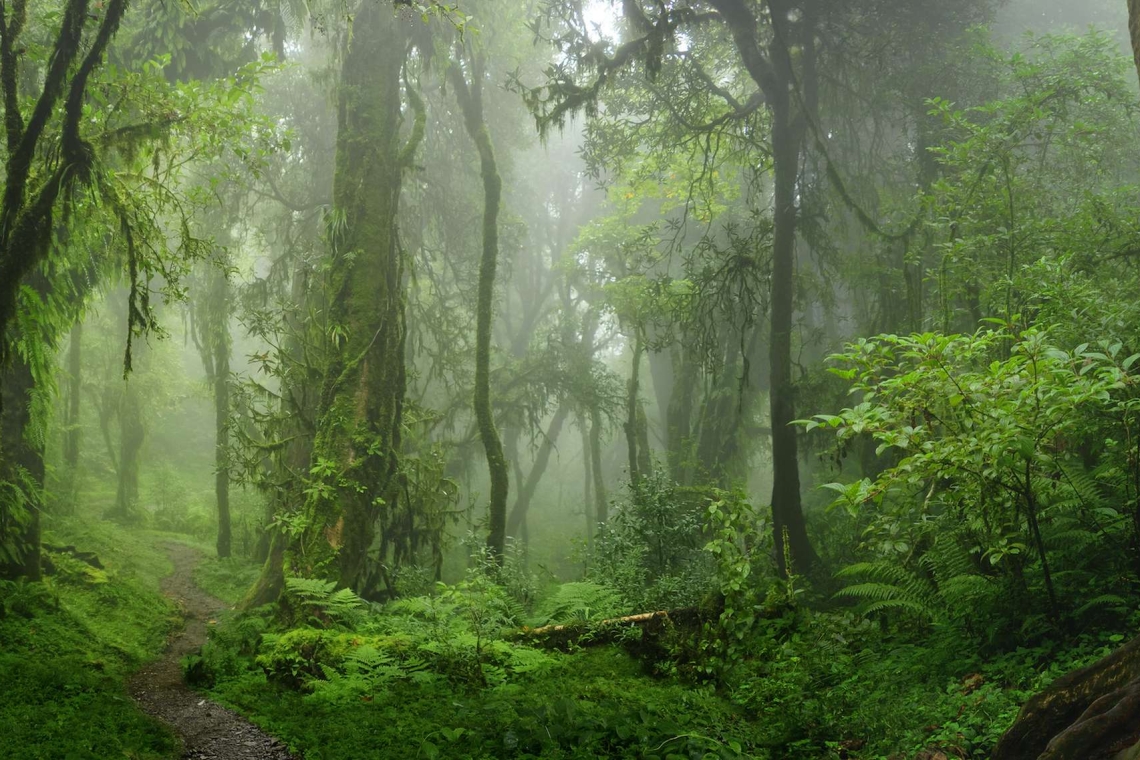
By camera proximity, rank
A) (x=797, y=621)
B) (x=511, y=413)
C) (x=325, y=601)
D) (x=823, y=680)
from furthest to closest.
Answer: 1. (x=511, y=413)
2. (x=325, y=601)
3. (x=797, y=621)
4. (x=823, y=680)

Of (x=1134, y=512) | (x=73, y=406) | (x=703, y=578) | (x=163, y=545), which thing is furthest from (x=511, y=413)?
(x=1134, y=512)

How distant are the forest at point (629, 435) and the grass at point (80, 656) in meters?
0.05

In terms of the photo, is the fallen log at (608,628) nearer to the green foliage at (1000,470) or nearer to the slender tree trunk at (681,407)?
the green foliage at (1000,470)

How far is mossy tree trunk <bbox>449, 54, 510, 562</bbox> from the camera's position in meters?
11.8

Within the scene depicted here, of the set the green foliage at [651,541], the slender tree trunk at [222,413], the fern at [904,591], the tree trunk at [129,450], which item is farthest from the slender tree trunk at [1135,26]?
the tree trunk at [129,450]

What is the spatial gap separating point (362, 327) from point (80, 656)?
4764mm

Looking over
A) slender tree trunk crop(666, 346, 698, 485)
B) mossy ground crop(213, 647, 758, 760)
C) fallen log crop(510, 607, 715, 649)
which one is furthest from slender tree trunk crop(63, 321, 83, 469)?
fallen log crop(510, 607, 715, 649)

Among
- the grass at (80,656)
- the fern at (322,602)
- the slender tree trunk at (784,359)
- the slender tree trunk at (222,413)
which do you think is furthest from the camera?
the slender tree trunk at (222,413)

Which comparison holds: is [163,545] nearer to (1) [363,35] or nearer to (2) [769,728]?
(1) [363,35]

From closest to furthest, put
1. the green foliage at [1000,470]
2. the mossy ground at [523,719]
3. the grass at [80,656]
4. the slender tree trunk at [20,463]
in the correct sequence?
1. the mossy ground at [523,719]
2. the green foliage at [1000,470]
3. the grass at [80,656]
4. the slender tree trunk at [20,463]

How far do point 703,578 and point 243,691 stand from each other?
16.8 feet

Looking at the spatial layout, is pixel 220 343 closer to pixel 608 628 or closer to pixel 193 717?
pixel 193 717

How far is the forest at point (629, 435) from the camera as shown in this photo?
4430 millimetres

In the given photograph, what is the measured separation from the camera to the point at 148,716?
519 cm
